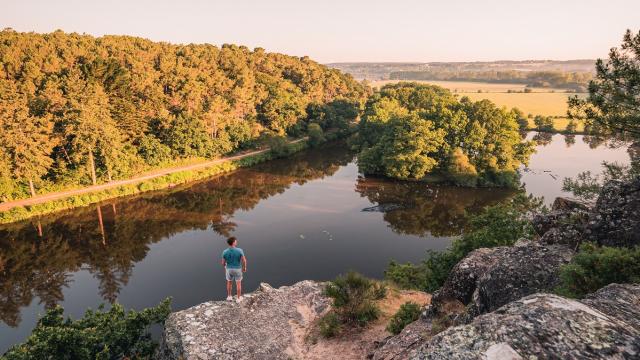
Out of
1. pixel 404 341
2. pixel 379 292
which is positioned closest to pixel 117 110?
pixel 379 292

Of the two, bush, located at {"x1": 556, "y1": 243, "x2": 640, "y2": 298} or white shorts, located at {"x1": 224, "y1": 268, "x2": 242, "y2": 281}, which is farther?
white shorts, located at {"x1": 224, "y1": 268, "x2": 242, "y2": 281}

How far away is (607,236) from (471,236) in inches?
408

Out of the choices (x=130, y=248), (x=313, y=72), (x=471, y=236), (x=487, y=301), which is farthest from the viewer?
(x=313, y=72)

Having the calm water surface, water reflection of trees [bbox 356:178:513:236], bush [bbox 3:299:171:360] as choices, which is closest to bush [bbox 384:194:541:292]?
the calm water surface

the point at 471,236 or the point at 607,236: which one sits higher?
the point at 607,236

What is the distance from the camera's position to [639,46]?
1291 centimetres

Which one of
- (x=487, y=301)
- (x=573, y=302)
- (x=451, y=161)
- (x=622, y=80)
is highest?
(x=622, y=80)

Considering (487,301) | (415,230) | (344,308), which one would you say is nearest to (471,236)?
(344,308)

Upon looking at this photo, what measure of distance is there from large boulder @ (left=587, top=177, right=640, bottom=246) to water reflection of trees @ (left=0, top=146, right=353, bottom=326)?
30999 mm

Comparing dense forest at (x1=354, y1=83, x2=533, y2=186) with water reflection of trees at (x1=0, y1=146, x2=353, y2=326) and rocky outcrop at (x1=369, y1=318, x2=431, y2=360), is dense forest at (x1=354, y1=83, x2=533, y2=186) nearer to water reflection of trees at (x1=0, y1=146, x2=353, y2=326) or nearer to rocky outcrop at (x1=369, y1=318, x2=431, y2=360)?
water reflection of trees at (x1=0, y1=146, x2=353, y2=326)

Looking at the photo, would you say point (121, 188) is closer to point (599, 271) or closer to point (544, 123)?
point (599, 271)

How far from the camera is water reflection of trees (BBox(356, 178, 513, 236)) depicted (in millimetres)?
44031

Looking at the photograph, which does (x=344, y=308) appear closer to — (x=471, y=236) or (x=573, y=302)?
(x=471, y=236)

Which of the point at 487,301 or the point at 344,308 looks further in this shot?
the point at 344,308
